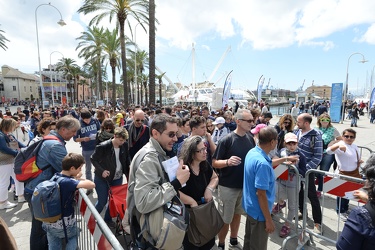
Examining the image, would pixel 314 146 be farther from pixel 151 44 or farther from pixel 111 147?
pixel 151 44

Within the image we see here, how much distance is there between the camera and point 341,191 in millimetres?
3248

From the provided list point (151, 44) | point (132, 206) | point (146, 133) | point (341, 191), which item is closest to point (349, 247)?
point (132, 206)

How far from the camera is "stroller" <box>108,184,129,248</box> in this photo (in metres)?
3.41

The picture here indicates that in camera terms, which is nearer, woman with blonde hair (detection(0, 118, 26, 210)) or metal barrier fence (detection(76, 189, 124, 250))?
metal barrier fence (detection(76, 189, 124, 250))

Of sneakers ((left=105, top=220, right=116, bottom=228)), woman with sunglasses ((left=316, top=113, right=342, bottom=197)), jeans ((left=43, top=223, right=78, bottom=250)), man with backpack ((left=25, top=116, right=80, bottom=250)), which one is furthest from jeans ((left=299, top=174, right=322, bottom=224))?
man with backpack ((left=25, top=116, right=80, bottom=250))

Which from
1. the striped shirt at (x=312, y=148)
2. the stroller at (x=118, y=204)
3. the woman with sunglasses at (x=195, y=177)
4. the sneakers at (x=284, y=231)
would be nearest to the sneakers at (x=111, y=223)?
the stroller at (x=118, y=204)

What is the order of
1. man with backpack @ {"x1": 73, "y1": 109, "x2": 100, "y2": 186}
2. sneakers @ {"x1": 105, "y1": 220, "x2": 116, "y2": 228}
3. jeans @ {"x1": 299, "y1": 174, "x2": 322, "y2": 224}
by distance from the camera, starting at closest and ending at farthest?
jeans @ {"x1": 299, "y1": 174, "x2": 322, "y2": 224}, sneakers @ {"x1": 105, "y1": 220, "x2": 116, "y2": 228}, man with backpack @ {"x1": 73, "y1": 109, "x2": 100, "y2": 186}

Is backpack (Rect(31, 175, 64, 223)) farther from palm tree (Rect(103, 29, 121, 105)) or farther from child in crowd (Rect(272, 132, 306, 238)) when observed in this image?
palm tree (Rect(103, 29, 121, 105))

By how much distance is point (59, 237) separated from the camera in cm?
264

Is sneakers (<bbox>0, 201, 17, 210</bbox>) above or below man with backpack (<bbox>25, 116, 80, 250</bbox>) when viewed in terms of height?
below

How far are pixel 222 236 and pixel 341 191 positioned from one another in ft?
5.89

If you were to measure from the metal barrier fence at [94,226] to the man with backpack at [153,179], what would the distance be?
28 centimetres

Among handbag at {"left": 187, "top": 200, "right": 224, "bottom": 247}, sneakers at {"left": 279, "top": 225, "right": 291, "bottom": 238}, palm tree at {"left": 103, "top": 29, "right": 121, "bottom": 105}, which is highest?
palm tree at {"left": 103, "top": 29, "right": 121, "bottom": 105}

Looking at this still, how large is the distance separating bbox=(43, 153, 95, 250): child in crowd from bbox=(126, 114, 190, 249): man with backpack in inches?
29.9
